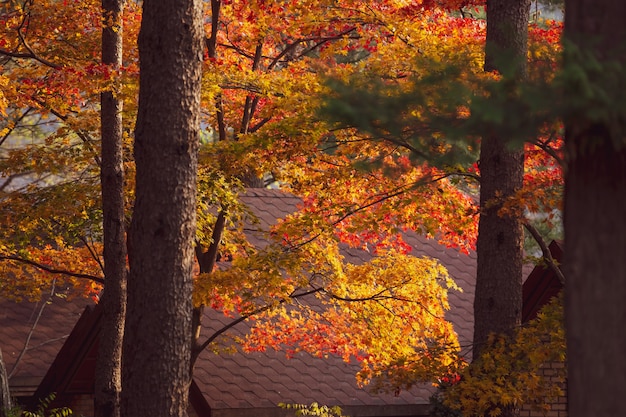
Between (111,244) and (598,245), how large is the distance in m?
10.6

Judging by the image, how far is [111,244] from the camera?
1460cm

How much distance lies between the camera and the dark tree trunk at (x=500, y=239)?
12031 mm

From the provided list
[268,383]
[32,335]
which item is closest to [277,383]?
[268,383]

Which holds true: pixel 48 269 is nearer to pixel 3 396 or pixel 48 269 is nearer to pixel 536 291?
pixel 3 396

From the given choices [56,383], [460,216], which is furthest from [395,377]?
[56,383]

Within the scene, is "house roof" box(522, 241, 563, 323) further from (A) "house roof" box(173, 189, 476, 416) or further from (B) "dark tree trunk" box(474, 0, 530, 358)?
(B) "dark tree trunk" box(474, 0, 530, 358)

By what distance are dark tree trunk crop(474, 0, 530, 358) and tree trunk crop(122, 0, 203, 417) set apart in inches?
155

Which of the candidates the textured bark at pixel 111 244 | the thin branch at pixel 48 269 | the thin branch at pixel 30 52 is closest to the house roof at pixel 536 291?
the textured bark at pixel 111 244

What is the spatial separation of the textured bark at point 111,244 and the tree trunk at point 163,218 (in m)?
4.57

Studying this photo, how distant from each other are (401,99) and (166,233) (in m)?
4.67

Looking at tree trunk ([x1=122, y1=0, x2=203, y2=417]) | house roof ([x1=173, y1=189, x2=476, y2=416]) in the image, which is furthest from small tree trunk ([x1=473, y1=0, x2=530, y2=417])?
house roof ([x1=173, y1=189, x2=476, y2=416])

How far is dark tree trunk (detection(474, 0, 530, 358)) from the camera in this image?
12.0 meters

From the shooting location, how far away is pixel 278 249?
14859mm

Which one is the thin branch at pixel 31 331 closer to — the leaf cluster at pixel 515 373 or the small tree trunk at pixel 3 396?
the small tree trunk at pixel 3 396
